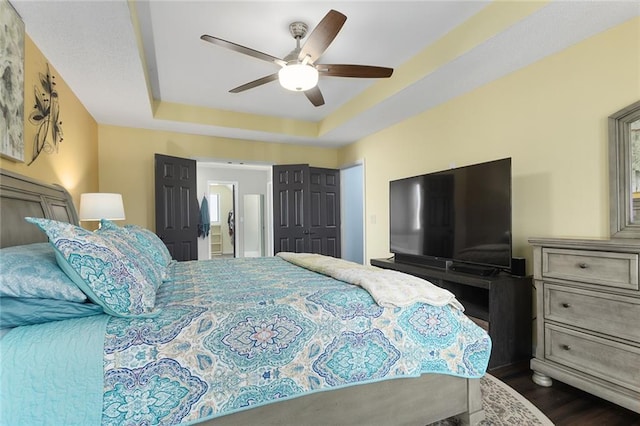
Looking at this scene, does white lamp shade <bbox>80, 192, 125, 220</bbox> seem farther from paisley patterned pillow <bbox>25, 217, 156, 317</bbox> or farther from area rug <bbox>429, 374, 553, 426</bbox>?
area rug <bbox>429, 374, 553, 426</bbox>

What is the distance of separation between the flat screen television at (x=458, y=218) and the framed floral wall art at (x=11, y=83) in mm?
3262

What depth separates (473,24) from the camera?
2.33 metres

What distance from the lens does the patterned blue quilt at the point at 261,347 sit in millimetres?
1034

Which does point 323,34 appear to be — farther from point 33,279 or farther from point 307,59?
point 33,279

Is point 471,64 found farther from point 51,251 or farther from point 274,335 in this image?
point 51,251

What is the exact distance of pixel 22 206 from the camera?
1.69 m

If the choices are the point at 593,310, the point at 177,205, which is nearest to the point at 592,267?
the point at 593,310

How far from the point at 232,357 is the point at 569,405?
2.07 meters

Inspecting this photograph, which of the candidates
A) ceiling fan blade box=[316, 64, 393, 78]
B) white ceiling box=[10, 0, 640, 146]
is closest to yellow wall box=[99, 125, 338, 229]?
white ceiling box=[10, 0, 640, 146]

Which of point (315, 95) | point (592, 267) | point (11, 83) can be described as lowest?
point (592, 267)

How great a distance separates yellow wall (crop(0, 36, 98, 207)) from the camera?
212 cm

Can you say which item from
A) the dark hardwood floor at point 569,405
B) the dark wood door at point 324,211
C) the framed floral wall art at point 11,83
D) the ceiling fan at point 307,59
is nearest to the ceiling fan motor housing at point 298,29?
the ceiling fan at point 307,59

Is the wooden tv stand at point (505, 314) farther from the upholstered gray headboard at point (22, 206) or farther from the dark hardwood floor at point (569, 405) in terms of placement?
the upholstered gray headboard at point (22, 206)

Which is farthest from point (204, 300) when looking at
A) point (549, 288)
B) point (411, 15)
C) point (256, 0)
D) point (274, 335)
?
point (411, 15)
